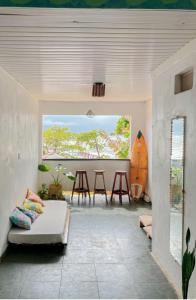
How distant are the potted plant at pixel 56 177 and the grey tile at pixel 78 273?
12.9 feet

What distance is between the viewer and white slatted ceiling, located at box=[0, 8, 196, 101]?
2.51 metres

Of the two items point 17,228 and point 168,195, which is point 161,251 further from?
point 17,228

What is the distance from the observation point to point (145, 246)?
5.13 metres

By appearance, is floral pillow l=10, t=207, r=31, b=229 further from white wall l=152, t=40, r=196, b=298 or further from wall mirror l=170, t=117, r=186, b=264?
wall mirror l=170, t=117, r=186, b=264

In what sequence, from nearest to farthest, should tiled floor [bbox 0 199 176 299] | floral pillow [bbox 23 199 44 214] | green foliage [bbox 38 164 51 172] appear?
tiled floor [bbox 0 199 176 299] → floral pillow [bbox 23 199 44 214] → green foliage [bbox 38 164 51 172]

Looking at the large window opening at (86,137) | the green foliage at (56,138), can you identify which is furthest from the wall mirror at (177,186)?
the green foliage at (56,138)

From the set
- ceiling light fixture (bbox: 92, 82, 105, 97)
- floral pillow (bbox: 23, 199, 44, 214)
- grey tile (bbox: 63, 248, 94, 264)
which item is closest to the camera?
grey tile (bbox: 63, 248, 94, 264)

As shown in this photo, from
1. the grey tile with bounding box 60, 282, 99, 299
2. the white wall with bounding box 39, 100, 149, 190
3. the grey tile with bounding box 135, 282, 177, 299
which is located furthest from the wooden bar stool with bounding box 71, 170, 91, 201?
the grey tile with bounding box 135, 282, 177, 299

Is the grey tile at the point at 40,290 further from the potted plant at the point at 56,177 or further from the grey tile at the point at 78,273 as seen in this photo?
the potted plant at the point at 56,177

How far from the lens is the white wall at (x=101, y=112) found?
8.99 m

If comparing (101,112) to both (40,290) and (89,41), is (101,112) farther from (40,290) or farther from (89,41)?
(40,290)

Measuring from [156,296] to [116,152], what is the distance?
6315 mm

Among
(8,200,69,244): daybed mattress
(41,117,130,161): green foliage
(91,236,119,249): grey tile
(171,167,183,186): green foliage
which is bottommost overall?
(91,236,119,249): grey tile

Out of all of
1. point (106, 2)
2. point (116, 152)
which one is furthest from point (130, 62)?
point (116, 152)
